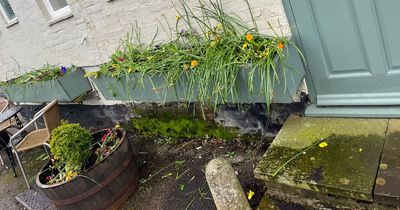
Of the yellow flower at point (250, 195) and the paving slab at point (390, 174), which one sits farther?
the yellow flower at point (250, 195)

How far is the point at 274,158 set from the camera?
9.41 ft

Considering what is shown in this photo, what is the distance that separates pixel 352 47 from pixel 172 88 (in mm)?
1717

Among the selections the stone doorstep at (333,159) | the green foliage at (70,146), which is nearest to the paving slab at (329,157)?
the stone doorstep at (333,159)

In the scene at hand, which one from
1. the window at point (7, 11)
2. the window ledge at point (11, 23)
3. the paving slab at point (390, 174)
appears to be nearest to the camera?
the paving slab at point (390, 174)

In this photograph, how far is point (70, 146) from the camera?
11.7 ft

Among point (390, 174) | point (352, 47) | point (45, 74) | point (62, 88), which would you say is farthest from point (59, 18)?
point (390, 174)

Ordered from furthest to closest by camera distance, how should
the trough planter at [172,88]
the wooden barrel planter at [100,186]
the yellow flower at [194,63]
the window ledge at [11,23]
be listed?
the window ledge at [11,23]
the wooden barrel planter at [100,186]
the yellow flower at [194,63]
the trough planter at [172,88]

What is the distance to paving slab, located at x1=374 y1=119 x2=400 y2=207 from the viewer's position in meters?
2.20

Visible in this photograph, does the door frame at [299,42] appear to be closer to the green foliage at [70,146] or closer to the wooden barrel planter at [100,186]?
the wooden barrel planter at [100,186]

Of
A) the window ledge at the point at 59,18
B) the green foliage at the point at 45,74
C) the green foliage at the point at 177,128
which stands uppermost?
the window ledge at the point at 59,18

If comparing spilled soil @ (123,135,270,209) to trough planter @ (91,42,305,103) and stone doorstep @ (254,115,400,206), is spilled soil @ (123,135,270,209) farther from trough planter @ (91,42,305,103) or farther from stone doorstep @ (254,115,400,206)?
trough planter @ (91,42,305,103)

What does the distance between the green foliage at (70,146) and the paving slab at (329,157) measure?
1844 mm

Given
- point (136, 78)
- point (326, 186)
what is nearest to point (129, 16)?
point (136, 78)

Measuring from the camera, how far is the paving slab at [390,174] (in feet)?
7.23
